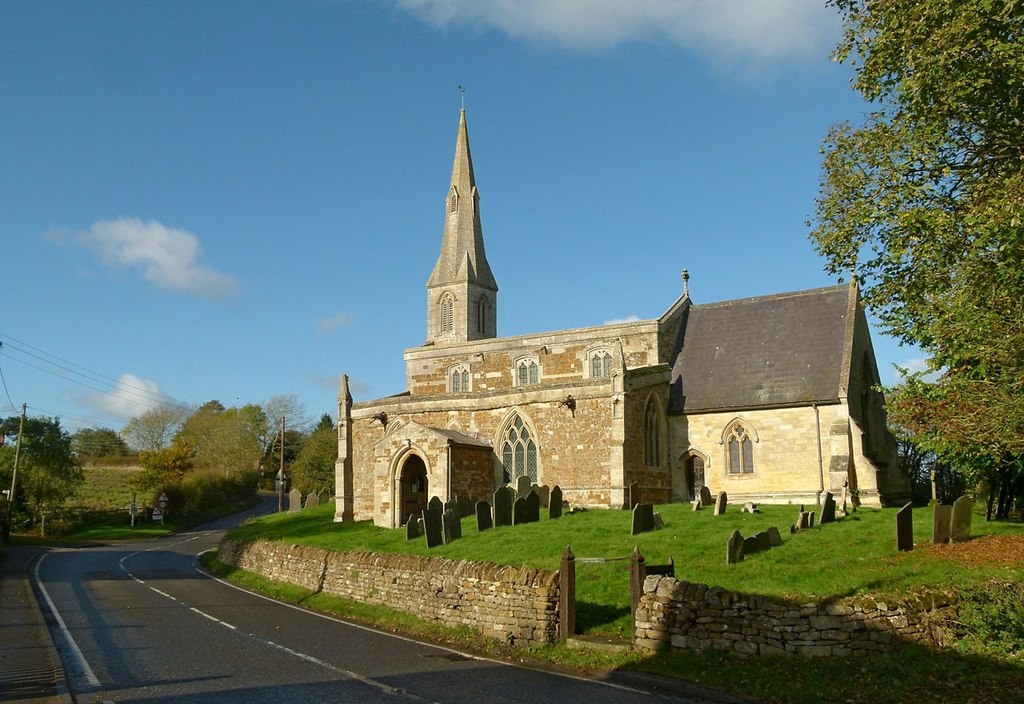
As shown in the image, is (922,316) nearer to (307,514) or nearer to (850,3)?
(850,3)

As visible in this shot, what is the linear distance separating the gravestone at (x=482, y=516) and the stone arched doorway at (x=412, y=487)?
23.3 feet

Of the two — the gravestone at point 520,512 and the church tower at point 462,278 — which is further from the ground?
the church tower at point 462,278

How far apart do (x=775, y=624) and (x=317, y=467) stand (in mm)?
53475

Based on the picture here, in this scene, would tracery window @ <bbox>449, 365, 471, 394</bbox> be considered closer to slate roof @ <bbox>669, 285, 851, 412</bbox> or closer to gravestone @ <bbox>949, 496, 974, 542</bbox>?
slate roof @ <bbox>669, 285, 851, 412</bbox>

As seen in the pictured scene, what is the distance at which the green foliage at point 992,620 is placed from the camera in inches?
444

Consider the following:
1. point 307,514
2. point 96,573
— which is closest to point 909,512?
point 96,573

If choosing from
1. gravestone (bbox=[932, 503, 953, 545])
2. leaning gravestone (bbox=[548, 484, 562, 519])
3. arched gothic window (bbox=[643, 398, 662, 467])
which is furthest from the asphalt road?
arched gothic window (bbox=[643, 398, 662, 467])

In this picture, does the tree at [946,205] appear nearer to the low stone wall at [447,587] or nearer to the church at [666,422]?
the low stone wall at [447,587]

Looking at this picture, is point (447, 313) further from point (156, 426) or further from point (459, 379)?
point (156, 426)

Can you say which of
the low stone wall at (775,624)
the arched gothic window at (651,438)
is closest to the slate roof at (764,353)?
the arched gothic window at (651,438)

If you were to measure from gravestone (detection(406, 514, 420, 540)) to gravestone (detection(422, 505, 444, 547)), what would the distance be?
8.03 feet

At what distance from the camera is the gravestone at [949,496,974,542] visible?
54.7 ft

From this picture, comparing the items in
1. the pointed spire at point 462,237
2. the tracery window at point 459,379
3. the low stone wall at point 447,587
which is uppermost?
the pointed spire at point 462,237

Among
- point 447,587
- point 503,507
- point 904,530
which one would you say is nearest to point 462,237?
point 503,507
